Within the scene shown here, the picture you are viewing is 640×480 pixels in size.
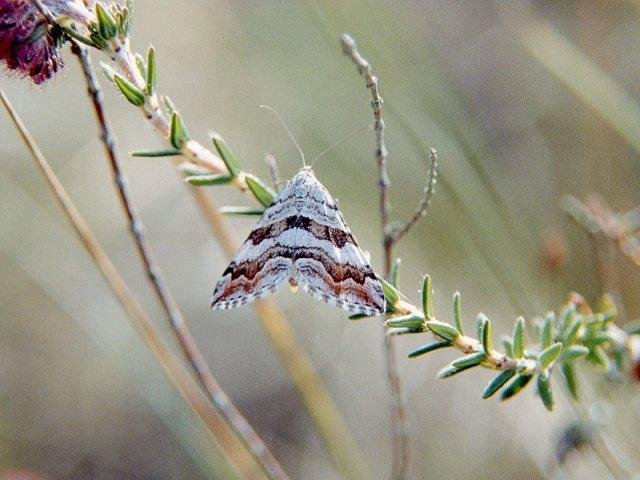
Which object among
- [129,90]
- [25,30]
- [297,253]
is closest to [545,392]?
[297,253]

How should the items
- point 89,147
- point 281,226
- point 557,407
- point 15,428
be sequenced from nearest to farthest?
point 281,226
point 557,407
point 15,428
point 89,147

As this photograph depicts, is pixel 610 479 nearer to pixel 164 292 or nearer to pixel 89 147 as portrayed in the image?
pixel 164 292

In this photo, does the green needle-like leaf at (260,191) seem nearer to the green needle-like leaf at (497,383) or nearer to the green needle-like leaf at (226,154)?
the green needle-like leaf at (226,154)

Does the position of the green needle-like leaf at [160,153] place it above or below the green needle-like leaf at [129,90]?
below

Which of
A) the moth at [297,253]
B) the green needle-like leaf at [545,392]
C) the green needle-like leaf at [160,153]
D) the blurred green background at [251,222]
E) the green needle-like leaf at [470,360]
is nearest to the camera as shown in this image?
the green needle-like leaf at [470,360]

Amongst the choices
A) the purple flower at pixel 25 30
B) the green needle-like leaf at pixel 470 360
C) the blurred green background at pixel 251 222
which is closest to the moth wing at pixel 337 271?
the green needle-like leaf at pixel 470 360

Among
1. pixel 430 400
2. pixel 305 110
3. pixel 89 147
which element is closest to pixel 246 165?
pixel 305 110

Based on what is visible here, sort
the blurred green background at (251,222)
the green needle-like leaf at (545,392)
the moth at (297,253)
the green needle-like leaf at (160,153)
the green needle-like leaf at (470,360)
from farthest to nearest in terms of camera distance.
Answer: the blurred green background at (251,222)
the moth at (297,253)
the green needle-like leaf at (160,153)
the green needle-like leaf at (545,392)
the green needle-like leaf at (470,360)
